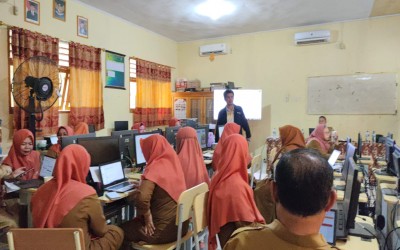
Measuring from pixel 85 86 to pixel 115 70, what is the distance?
83 centimetres

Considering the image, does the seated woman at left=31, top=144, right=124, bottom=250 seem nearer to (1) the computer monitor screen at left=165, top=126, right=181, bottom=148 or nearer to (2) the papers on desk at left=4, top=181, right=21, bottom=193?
(2) the papers on desk at left=4, top=181, right=21, bottom=193

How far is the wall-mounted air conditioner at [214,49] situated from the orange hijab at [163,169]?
16.3ft

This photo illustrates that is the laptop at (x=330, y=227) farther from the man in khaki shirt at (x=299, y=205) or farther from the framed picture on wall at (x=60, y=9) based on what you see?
the framed picture on wall at (x=60, y=9)

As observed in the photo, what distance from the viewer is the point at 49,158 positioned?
2.78 meters

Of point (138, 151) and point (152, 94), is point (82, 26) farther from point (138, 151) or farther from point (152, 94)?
point (138, 151)

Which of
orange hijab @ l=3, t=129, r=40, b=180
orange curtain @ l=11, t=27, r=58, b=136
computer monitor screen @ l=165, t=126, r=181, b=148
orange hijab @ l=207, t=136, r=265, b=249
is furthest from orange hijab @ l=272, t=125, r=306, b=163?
orange curtain @ l=11, t=27, r=58, b=136

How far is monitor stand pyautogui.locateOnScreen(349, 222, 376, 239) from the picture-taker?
163 cm

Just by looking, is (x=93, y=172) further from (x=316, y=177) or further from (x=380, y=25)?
(x=380, y=25)

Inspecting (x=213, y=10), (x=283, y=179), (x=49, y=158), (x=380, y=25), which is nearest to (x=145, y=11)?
(x=213, y=10)

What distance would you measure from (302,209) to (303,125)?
590 centimetres

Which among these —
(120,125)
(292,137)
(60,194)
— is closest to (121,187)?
(60,194)

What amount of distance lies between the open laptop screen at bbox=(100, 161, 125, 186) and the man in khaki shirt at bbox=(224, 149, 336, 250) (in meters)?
1.95

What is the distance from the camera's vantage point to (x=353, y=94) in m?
5.94

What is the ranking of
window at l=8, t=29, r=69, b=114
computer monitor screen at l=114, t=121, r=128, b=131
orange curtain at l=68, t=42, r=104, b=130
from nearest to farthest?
window at l=8, t=29, r=69, b=114, orange curtain at l=68, t=42, r=104, b=130, computer monitor screen at l=114, t=121, r=128, b=131
